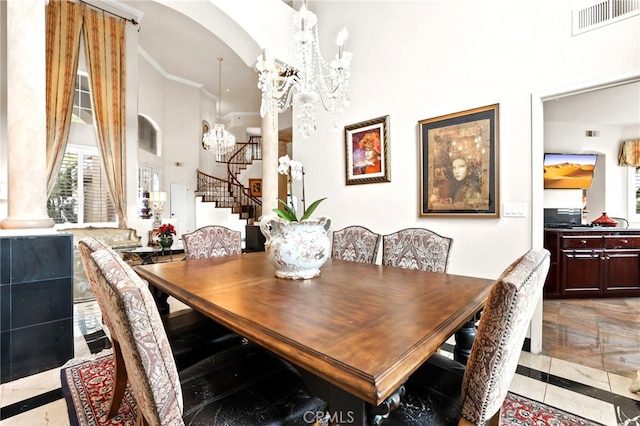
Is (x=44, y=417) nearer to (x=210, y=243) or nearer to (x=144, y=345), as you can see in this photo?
(x=210, y=243)

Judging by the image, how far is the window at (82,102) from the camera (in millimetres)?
5590

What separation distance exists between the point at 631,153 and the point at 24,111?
323 inches

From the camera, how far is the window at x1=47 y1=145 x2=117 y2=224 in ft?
17.5

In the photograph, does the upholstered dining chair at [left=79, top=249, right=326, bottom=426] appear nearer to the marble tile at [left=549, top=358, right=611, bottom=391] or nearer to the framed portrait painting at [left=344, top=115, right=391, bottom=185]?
the marble tile at [left=549, top=358, right=611, bottom=391]

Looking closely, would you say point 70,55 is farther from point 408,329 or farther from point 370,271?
point 408,329

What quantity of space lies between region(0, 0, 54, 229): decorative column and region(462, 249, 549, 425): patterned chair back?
3.05m

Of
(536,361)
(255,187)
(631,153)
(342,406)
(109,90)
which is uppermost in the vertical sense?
(109,90)

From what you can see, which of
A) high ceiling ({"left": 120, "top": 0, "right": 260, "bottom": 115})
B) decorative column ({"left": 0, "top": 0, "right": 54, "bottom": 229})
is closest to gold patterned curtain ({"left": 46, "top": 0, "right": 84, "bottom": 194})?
high ceiling ({"left": 120, "top": 0, "right": 260, "bottom": 115})

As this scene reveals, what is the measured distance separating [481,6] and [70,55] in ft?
19.8

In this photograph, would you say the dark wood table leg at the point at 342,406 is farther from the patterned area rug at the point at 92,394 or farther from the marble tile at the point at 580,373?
the marble tile at the point at 580,373

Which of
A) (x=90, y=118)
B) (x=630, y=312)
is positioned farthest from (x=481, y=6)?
(x=90, y=118)

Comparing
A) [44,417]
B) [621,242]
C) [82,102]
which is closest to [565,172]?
[621,242]

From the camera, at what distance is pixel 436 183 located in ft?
9.96

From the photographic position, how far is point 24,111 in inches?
92.2
